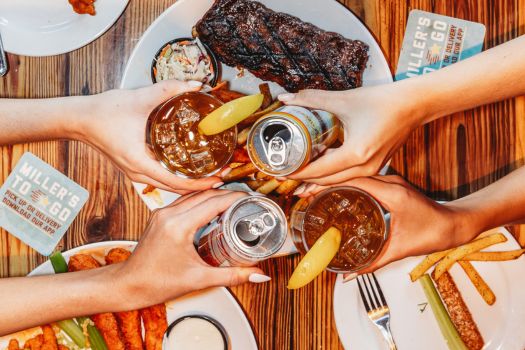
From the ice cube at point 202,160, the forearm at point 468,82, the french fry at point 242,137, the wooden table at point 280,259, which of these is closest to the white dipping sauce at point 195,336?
the wooden table at point 280,259

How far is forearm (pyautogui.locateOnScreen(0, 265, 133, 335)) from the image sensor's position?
94.5 inches

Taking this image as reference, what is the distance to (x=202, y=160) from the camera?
7.17 ft

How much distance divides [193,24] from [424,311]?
5.78 ft

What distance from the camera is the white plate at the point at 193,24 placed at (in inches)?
96.4

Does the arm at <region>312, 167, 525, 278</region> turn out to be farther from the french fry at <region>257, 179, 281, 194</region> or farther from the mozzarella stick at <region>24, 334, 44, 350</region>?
the mozzarella stick at <region>24, 334, 44, 350</region>

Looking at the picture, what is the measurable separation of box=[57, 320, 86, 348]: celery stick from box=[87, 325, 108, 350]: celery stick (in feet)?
0.15

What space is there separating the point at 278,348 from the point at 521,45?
1820mm

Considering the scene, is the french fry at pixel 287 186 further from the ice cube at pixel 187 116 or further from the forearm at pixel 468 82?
the forearm at pixel 468 82

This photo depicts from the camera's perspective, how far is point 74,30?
254 cm

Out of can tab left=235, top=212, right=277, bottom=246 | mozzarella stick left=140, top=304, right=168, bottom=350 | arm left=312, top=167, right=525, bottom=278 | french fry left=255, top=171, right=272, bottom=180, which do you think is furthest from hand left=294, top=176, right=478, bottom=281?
mozzarella stick left=140, top=304, right=168, bottom=350

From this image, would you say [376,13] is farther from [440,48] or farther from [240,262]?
[240,262]

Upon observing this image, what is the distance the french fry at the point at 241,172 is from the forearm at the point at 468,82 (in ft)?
2.42

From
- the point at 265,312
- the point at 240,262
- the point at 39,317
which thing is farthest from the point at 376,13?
the point at 39,317

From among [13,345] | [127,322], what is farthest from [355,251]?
[13,345]
